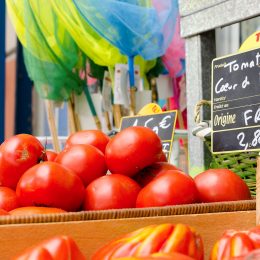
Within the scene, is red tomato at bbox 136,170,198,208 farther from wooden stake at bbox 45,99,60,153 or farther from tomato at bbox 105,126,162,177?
wooden stake at bbox 45,99,60,153

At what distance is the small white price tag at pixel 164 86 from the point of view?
282cm

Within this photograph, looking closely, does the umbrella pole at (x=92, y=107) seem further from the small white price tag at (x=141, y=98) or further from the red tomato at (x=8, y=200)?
the red tomato at (x=8, y=200)

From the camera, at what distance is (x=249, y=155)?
1413 mm

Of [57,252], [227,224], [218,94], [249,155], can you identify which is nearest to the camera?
[57,252]

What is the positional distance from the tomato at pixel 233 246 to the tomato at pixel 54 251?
0.17 metres

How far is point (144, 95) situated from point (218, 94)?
104 centimetres

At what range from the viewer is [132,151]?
1166 mm

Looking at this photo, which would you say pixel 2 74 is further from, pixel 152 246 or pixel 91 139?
pixel 152 246

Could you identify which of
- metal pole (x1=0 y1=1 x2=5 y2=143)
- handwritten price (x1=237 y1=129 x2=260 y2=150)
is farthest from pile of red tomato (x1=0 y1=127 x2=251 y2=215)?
metal pole (x1=0 y1=1 x2=5 y2=143)

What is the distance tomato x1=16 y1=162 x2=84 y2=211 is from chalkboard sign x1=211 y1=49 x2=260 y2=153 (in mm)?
509

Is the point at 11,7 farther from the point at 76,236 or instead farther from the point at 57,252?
the point at 57,252

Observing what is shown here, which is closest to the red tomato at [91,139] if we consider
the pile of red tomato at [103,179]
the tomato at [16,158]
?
the pile of red tomato at [103,179]

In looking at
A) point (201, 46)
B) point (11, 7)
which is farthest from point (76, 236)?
point (11, 7)

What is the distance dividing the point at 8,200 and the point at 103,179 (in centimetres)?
19
